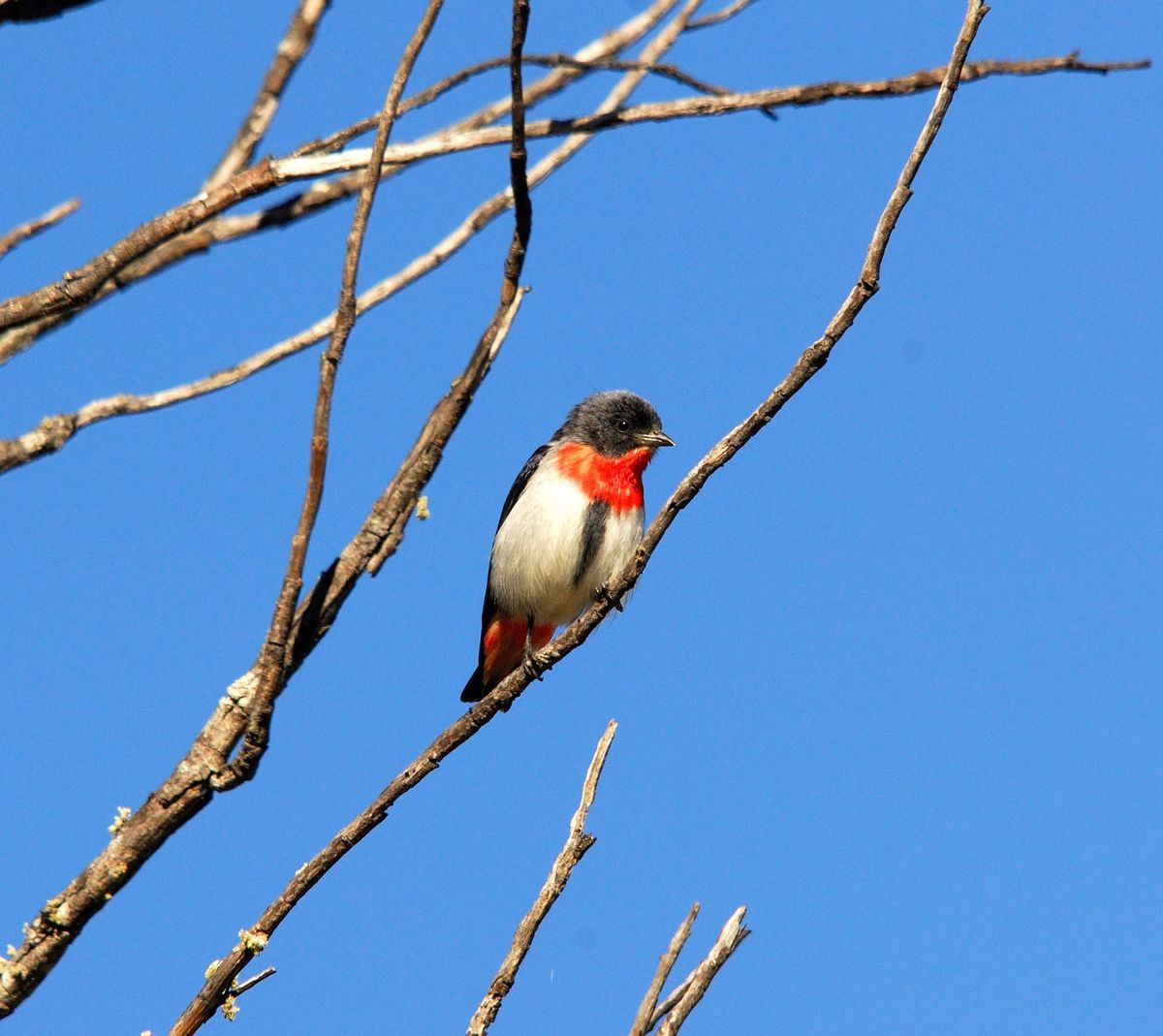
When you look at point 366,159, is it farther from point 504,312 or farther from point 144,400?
point 144,400

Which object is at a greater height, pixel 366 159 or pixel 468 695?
pixel 468 695

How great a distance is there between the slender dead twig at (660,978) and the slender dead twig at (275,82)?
3.95 meters

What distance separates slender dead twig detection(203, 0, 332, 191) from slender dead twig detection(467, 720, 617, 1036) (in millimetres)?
3649

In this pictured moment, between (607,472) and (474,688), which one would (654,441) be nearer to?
(607,472)

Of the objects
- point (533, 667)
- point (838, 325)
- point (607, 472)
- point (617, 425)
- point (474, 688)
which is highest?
point (617, 425)

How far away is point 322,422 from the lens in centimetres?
372

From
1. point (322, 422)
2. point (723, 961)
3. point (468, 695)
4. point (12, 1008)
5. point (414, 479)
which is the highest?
point (468, 695)

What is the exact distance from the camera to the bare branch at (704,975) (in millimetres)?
3055

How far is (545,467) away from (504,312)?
376 centimetres

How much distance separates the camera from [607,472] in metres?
7.81

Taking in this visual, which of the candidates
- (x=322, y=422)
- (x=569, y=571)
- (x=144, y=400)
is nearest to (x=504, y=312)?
(x=322, y=422)

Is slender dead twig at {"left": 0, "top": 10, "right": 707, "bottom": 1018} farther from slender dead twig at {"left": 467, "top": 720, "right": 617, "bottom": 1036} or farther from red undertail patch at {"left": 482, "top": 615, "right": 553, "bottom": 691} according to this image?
red undertail patch at {"left": 482, "top": 615, "right": 553, "bottom": 691}

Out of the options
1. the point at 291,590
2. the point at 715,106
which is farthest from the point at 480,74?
the point at 291,590

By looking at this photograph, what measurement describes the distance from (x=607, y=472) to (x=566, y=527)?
46 centimetres
